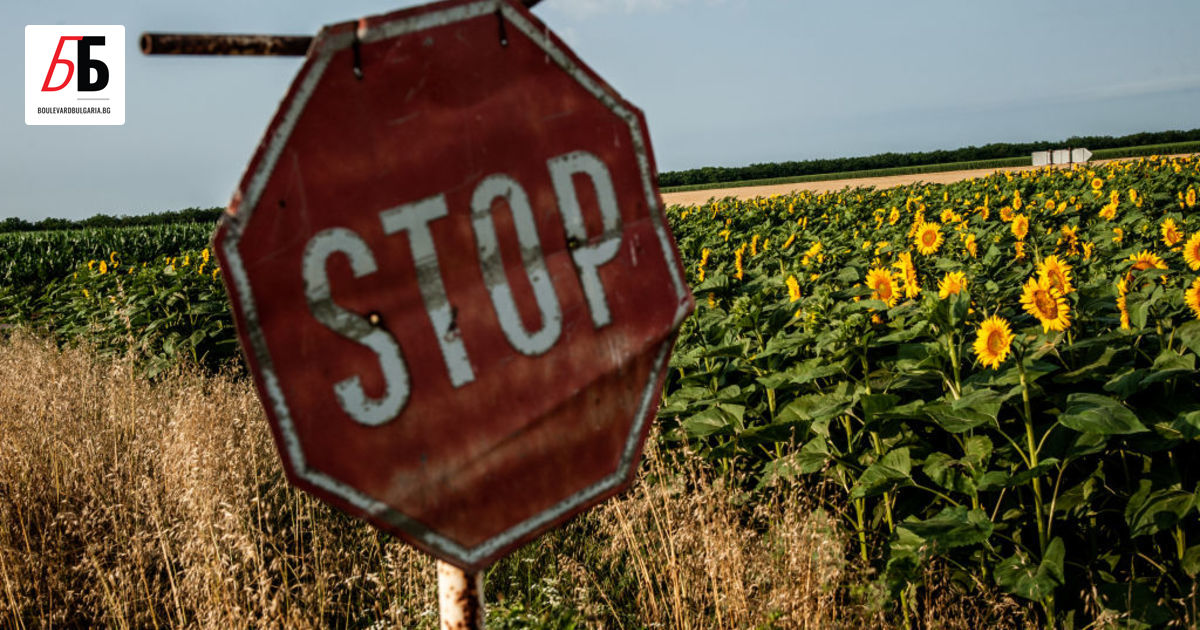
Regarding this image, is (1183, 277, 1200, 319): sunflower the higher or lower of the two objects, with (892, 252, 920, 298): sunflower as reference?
lower

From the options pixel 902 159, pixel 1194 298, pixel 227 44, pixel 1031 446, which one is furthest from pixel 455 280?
pixel 902 159

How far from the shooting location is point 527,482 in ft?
3.81

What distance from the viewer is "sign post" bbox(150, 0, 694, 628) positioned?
1031 mm

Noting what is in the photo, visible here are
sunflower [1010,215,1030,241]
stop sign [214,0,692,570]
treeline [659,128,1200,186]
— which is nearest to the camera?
stop sign [214,0,692,570]

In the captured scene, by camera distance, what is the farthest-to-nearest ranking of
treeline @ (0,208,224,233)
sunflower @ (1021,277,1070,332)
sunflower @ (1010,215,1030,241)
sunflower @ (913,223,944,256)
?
1. treeline @ (0,208,224,233)
2. sunflower @ (1010,215,1030,241)
3. sunflower @ (913,223,944,256)
4. sunflower @ (1021,277,1070,332)

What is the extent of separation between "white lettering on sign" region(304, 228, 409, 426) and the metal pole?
0.27m

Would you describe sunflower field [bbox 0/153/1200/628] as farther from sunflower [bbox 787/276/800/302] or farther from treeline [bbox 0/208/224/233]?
treeline [bbox 0/208/224/233]

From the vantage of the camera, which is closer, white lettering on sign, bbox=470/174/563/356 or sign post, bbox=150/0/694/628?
sign post, bbox=150/0/694/628

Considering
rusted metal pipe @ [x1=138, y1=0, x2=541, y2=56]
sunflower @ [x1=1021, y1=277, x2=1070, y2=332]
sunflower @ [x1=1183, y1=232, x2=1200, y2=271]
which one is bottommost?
sunflower @ [x1=1021, y1=277, x2=1070, y2=332]

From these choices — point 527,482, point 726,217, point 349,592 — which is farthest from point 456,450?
point 726,217

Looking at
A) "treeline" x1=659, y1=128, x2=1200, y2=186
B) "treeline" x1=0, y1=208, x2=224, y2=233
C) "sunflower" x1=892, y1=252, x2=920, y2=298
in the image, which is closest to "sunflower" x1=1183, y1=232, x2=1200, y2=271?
"sunflower" x1=892, y1=252, x2=920, y2=298

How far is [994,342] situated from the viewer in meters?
2.93

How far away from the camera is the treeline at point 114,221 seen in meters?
49.8

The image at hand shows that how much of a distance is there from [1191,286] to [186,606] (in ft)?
13.9
